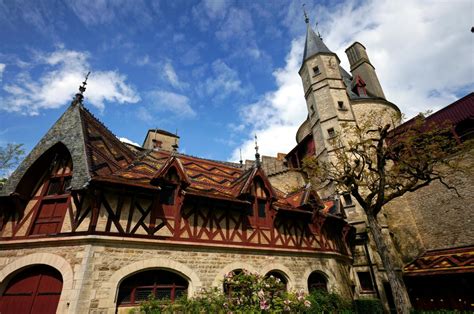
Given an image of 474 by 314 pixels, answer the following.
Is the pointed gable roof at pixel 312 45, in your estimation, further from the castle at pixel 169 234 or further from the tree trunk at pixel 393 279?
the tree trunk at pixel 393 279

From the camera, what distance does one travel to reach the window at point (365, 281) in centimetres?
1330

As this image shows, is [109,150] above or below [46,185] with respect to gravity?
above

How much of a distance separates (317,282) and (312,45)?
1964cm

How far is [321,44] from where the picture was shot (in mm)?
22297

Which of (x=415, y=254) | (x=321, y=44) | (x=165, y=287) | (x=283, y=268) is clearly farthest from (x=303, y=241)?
(x=321, y=44)

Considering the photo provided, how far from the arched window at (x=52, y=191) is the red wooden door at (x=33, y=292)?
120 cm

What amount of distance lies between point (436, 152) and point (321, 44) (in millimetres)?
15950

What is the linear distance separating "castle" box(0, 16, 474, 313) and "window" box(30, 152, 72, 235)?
41mm

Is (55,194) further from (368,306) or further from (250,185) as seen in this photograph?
(368,306)

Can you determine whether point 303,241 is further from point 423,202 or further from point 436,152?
Answer: point 423,202

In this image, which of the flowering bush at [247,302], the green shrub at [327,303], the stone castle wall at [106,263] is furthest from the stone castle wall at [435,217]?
the flowering bush at [247,302]

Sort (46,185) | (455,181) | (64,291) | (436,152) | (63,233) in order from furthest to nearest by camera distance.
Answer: (455,181)
(436,152)
(46,185)
(63,233)
(64,291)

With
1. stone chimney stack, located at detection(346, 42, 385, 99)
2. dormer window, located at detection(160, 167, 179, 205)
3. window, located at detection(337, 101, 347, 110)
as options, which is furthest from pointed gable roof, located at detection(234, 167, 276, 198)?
stone chimney stack, located at detection(346, 42, 385, 99)

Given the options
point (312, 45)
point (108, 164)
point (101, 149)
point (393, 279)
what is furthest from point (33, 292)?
point (312, 45)
